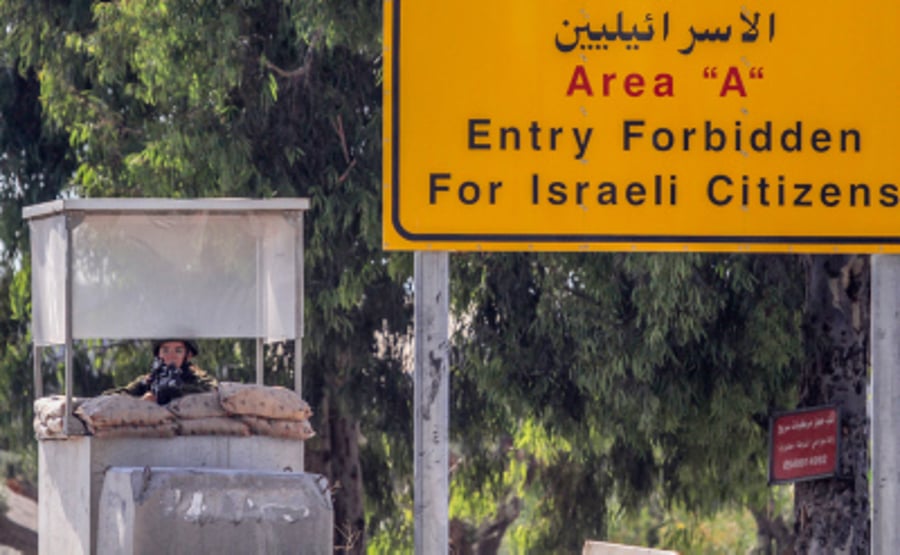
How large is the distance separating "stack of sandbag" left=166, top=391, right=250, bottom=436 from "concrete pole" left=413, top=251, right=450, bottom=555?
10.2 feet

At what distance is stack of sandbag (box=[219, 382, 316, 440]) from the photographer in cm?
890

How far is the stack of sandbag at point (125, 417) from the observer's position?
859 cm

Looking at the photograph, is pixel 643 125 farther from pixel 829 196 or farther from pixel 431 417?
pixel 431 417

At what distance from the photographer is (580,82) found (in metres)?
6.34

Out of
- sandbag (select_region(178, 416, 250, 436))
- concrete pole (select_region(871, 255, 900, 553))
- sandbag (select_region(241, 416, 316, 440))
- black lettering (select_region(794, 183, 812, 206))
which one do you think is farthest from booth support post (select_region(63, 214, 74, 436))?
concrete pole (select_region(871, 255, 900, 553))

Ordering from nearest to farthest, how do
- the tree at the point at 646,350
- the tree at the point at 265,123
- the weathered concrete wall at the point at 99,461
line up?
the weathered concrete wall at the point at 99,461 < the tree at the point at 646,350 < the tree at the point at 265,123

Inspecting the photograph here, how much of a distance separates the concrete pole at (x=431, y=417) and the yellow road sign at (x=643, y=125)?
23cm

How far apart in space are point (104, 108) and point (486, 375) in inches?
179

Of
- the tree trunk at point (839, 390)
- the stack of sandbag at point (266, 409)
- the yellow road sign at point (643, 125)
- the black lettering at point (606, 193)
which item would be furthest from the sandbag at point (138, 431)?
the tree trunk at point (839, 390)

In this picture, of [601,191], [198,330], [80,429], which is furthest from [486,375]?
[601,191]

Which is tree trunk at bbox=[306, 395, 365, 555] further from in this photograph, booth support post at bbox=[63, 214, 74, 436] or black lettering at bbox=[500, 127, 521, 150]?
black lettering at bbox=[500, 127, 521, 150]

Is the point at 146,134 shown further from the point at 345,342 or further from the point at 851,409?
the point at 851,409

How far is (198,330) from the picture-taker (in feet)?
33.6

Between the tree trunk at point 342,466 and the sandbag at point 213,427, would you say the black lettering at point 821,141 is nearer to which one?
the sandbag at point 213,427
